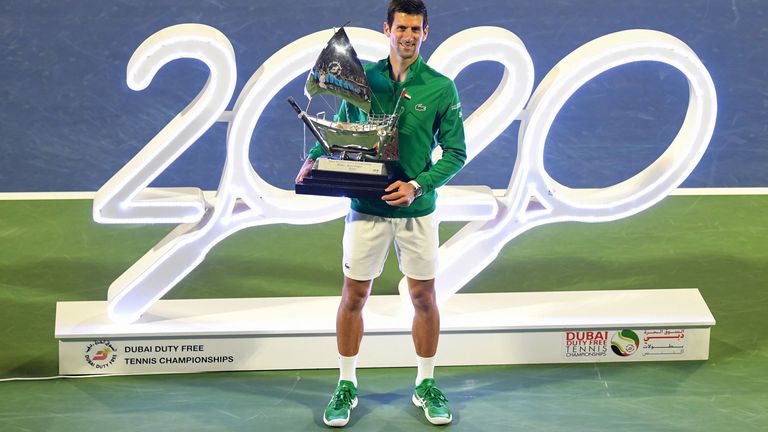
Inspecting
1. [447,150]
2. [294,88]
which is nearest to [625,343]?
[447,150]

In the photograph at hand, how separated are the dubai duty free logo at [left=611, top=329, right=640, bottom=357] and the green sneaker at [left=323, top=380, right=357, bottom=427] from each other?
137 centimetres

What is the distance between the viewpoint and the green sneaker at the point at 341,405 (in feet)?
17.4

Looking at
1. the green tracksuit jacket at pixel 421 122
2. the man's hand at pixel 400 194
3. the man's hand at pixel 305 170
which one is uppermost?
the green tracksuit jacket at pixel 421 122

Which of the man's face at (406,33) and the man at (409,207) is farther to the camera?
the man at (409,207)

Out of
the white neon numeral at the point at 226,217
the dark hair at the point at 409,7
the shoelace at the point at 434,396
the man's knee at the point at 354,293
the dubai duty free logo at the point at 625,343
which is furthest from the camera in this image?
the dubai duty free logo at the point at 625,343

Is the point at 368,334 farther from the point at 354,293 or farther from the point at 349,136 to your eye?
the point at 349,136

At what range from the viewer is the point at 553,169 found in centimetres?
861

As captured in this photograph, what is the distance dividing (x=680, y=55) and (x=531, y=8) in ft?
8.85

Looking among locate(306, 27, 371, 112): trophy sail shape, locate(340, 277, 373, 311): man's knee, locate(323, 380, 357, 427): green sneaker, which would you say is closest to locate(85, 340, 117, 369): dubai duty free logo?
locate(323, 380, 357, 427): green sneaker

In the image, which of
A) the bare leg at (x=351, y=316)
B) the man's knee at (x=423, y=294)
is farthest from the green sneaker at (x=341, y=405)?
the man's knee at (x=423, y=294)

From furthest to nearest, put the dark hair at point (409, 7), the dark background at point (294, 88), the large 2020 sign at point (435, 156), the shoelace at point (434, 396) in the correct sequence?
the dark background at point (294, 88)
the large 2020 sign at point (435, 156)
the shoelace at point (434, 396)
the dark hair at point (409, 7)

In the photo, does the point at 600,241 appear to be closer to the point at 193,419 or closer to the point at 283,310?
the point at 283,310

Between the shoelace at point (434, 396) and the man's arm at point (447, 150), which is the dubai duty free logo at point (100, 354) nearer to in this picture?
the shoelace at point (434, 396)

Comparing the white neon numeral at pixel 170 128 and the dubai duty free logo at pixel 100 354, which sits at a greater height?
the white neon numeral at pixel 170 128
